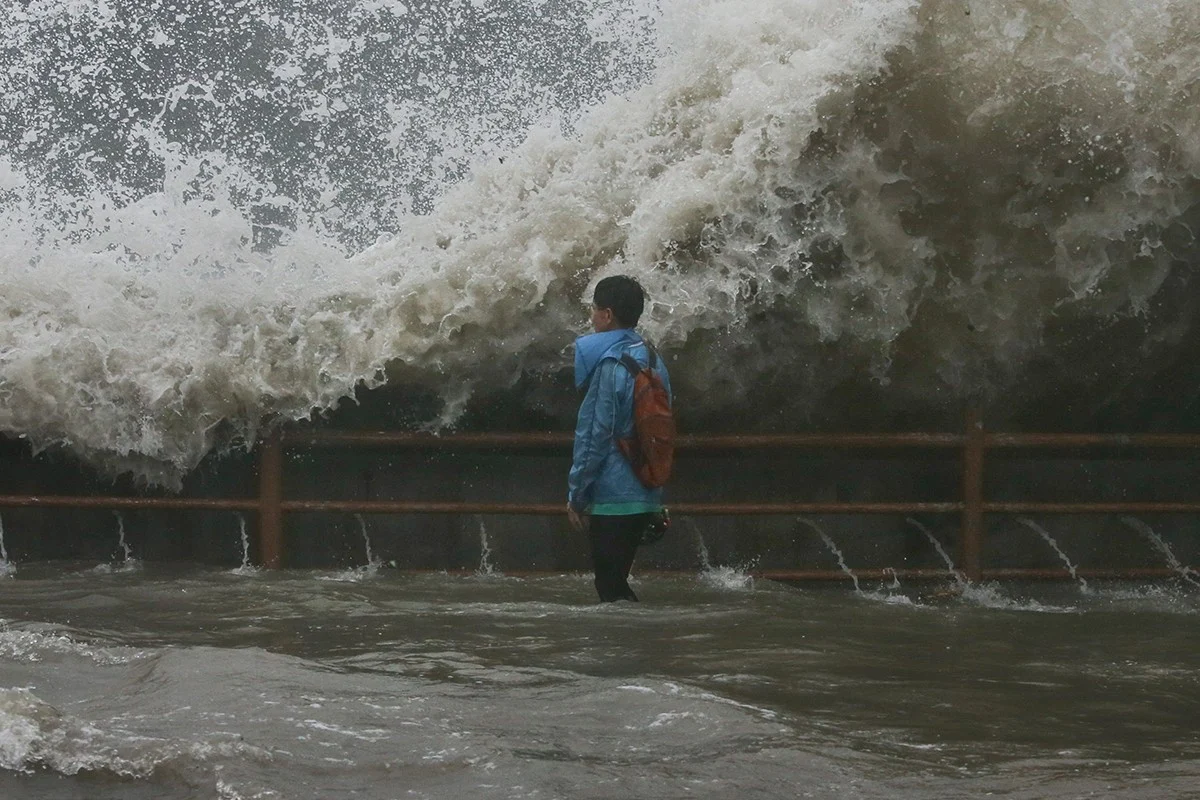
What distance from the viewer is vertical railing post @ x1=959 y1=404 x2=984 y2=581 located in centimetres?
590

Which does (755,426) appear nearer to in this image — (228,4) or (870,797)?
(870,797)

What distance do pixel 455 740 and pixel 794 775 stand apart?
0.75 meters

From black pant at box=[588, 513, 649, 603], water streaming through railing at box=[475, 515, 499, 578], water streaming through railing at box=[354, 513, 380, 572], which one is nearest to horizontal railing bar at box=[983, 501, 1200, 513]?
black pant at box=[588, 513, 649, 603]

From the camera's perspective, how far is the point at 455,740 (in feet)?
10.6

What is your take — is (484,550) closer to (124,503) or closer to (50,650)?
(124,503)

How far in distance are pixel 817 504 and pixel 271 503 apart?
2.25 m

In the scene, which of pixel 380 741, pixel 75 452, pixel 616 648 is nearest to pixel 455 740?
pixel 380 741

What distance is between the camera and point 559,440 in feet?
19.4

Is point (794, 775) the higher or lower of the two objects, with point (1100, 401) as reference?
lower

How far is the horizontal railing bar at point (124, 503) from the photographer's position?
241 inches

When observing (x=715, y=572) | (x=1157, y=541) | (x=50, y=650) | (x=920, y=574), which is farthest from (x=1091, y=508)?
(x=50, y=650)

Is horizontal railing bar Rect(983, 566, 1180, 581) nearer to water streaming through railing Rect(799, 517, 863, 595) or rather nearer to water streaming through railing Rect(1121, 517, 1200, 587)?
water streaming through railing Rect(1121, 517, 1200, 587)

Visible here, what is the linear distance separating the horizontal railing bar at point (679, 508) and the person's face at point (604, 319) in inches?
47.3

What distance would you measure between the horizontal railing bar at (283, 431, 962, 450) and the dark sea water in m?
0.59
